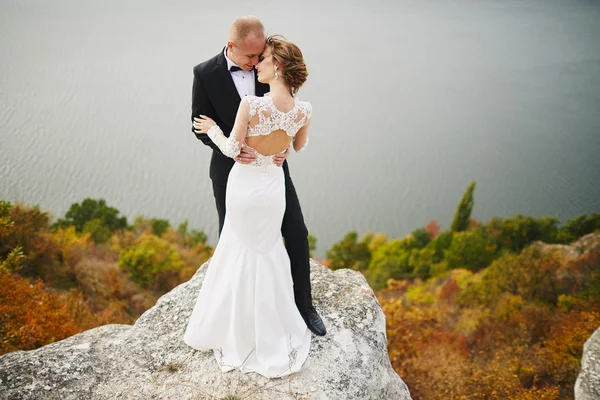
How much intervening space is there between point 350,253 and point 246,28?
24.1 meters

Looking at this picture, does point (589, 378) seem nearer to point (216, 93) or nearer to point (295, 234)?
point (295, 234)

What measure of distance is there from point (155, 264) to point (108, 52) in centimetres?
2362

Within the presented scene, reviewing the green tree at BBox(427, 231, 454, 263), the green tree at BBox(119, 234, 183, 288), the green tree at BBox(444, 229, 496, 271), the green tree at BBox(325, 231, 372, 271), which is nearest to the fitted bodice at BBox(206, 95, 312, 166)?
the green tree at BBox(119, 234, 183, 288)

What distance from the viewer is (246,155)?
3027 millimetres

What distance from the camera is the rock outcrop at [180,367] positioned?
3168 millimetres

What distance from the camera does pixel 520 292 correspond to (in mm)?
17203

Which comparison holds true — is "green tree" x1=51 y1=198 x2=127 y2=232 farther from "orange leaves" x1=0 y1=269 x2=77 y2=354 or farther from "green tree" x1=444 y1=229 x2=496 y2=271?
"green tree" x1=444 y1=229 x2=496 y2=271

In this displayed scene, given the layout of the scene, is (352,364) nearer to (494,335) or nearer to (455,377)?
(455,377)

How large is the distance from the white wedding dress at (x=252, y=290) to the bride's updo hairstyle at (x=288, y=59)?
34 centimetres

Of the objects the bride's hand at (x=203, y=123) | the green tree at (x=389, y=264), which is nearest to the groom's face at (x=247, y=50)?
the bride's hand at (x=203, y=123)

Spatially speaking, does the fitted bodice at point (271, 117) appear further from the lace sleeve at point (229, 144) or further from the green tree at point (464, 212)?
the green tree at point (464, 212)

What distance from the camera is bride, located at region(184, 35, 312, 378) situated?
308 centimetres

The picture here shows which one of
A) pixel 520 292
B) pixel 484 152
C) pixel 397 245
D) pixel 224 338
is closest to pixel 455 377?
pixel 224 338

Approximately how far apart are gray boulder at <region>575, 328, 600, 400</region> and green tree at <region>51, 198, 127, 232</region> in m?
18.8
